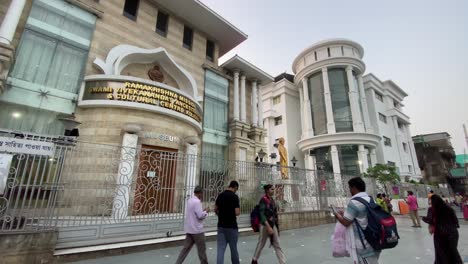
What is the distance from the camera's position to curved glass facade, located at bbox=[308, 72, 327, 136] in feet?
94.2

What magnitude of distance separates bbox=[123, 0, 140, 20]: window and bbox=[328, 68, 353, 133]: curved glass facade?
24431 millimetres

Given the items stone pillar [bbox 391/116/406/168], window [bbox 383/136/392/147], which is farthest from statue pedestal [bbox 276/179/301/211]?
stone pillar [bbox 391/116/406/168]

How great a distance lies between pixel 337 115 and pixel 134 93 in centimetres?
2535

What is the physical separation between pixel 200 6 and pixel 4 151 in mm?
12573

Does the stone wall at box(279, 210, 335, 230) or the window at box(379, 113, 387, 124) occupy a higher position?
the window at box(379, 113, 387, 124)

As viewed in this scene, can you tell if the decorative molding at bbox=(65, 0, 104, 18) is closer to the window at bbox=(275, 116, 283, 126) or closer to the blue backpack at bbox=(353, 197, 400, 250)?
the blue backpack at bbox=(353, 197, 400, 250)

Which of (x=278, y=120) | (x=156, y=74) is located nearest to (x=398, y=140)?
(x=278, y=120)

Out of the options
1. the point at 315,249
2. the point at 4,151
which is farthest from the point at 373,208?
the point at 4,151

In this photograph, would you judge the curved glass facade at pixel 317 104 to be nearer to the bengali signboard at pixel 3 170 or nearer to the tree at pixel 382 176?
the tree at pixel 382 176

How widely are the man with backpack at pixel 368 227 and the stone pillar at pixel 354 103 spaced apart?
26.4m

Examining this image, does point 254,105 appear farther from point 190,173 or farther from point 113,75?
point 190,173

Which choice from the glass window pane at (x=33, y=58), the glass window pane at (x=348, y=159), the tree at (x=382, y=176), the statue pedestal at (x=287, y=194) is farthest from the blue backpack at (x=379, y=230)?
the glass window pane at (x=348, y=159)

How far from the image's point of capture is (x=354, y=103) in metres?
27.1

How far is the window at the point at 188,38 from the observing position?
14546mm
